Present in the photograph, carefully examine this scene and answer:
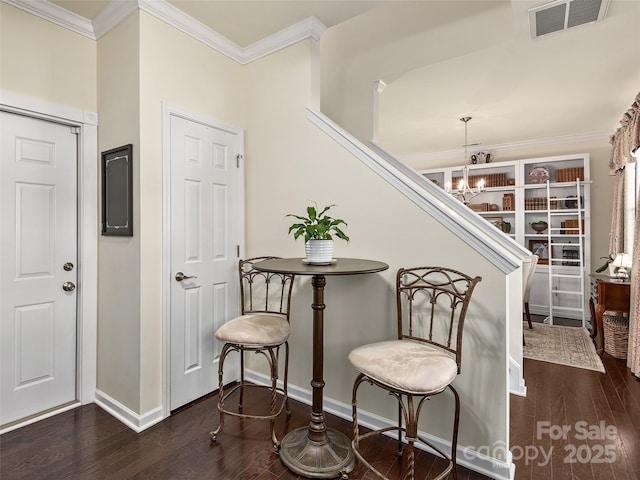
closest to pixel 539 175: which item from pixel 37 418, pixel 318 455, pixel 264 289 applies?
pixel 264 289

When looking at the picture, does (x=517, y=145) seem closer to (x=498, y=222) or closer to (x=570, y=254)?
(x=498, y=222)

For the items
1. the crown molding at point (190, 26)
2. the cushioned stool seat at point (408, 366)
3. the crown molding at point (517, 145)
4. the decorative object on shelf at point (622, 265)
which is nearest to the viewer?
the cushioned stool seat at point (408, 366)

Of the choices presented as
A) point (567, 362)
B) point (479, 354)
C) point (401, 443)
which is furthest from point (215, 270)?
point (567, 362)

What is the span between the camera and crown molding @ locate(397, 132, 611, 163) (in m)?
5.18

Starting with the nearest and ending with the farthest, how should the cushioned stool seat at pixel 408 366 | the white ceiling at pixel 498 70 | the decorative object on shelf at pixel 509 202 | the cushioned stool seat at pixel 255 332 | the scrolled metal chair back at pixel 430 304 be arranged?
1. the cushioned stool seat at pixel 408 366
2. the scrolled metal chair back at pixel 430 304
3. the cushioned stool seat at pixel 255 332
4. the white ceiling at pixel 498 70
5. the decorative object on shelf at pixel 509 202

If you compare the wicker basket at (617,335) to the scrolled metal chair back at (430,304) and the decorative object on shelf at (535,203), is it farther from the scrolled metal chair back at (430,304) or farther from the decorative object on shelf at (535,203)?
the scrolled metal chair back at (430,304)

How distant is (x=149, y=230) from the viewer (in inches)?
88.4

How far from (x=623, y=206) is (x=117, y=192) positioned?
18.4 feet

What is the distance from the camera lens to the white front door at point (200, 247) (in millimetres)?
2406

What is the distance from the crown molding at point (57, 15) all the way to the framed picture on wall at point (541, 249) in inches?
248

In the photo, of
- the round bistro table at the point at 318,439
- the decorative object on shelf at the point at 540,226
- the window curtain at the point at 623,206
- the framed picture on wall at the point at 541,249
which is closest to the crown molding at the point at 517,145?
the window curtain at the point at 623,206

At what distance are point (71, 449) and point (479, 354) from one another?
2.37 meters

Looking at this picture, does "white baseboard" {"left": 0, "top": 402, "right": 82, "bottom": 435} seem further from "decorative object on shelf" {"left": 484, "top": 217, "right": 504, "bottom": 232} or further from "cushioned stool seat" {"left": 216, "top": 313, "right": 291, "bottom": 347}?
"decorative object on shelf" {"left": 484, "top": 217, "right": 504, "bottom": 232}

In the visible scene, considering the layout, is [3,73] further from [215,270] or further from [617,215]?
[617,215]
